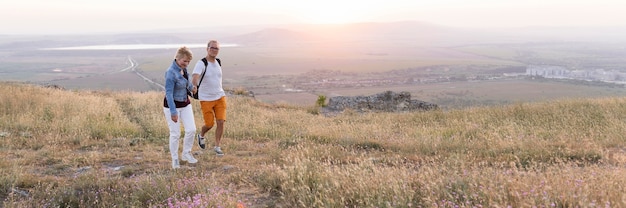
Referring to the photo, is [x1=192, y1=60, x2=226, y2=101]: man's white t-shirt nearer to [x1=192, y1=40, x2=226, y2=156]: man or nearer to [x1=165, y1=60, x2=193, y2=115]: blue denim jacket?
[x1=192, y1=40, x2=226, y2=156]: man

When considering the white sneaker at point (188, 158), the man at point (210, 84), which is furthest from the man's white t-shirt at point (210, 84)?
the white sneaker at point (188, 158)

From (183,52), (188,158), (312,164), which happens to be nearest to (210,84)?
(183,52)

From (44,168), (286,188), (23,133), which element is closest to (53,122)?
(23,133)

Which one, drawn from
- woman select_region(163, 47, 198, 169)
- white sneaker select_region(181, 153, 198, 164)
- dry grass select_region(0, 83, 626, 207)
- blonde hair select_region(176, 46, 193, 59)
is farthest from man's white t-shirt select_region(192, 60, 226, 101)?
dry grass select_region(0, 83, 626, 207)

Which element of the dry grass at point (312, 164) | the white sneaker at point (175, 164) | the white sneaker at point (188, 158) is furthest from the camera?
the white sneaker at point (188, 158)

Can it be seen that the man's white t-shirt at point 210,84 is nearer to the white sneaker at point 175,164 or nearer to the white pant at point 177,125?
the white pant at point 177,125

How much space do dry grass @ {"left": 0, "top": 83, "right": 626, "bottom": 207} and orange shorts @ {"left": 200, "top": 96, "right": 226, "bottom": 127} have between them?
0.62 metres

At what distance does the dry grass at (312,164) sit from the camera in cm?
345

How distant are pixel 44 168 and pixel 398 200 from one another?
485 centimetres

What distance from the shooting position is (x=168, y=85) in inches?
210

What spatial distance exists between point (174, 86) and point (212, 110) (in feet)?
3.19

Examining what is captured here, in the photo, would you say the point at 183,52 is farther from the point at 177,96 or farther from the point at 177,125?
the point at 177,125

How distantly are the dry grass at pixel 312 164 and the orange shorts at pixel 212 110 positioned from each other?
618 millimetres

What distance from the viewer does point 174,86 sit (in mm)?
5461
